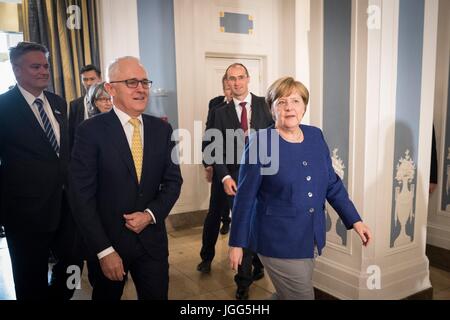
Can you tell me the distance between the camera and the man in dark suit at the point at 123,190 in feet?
5.09

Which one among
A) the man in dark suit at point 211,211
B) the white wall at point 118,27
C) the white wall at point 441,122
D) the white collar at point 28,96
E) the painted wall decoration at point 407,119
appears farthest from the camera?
the white wall at point 118,27

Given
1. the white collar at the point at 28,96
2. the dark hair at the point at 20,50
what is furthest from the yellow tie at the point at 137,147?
the dark hair at the point at 20,50

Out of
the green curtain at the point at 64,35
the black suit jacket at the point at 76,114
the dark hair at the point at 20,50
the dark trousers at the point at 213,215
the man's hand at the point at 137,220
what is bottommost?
the dark trousers at the point at 213,215

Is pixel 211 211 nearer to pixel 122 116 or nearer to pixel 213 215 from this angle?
pixel 213 215


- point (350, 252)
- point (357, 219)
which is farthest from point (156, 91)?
point (357, 219)

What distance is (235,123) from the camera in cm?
275

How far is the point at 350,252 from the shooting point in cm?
240

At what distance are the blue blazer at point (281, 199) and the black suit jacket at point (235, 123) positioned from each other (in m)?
1.02

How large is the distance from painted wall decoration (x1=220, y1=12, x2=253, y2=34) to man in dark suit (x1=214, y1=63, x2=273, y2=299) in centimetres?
209

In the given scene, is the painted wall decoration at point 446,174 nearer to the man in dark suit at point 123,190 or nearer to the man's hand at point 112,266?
the man in dark suit at point 123,190

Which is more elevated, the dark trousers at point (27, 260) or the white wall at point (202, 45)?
the white wall at point (202, 45)

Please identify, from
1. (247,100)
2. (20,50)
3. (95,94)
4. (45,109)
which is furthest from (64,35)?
(247,100)

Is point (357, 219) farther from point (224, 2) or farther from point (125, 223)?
point (224, 2)
